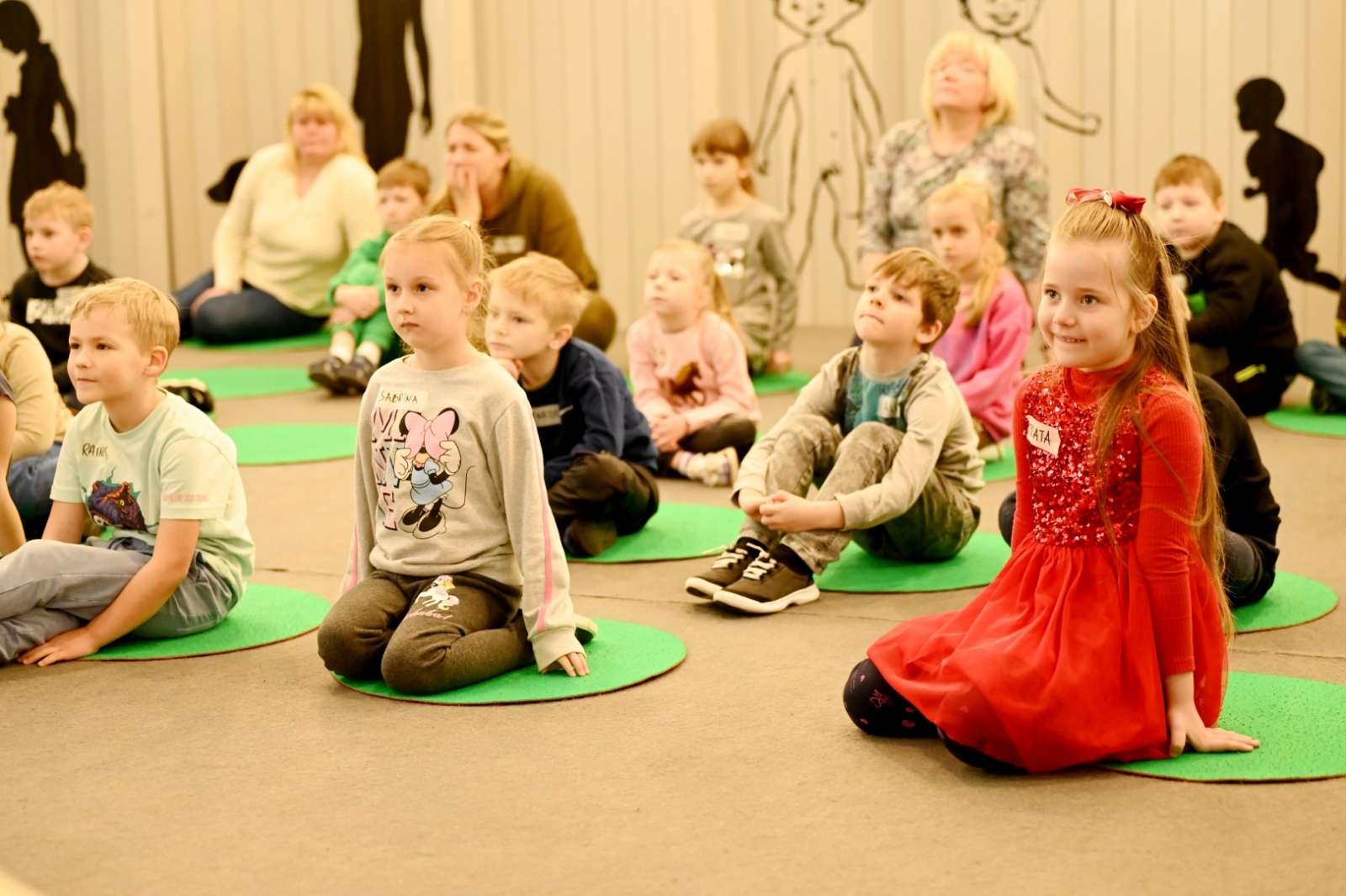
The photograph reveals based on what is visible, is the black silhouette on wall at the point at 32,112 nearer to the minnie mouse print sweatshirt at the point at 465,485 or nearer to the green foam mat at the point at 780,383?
the green foam mat at the point at 780,383

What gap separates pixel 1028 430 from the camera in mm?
2146

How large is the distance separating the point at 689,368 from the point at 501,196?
138 centimetres

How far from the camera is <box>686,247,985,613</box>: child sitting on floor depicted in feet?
9.36

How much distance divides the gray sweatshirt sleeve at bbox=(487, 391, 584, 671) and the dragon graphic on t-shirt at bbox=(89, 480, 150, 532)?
635mm

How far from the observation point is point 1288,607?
273cm

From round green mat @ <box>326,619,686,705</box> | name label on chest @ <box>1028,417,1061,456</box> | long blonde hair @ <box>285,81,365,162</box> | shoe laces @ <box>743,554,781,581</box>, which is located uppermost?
long blonde hair @ <box>285,81,365,162</box>

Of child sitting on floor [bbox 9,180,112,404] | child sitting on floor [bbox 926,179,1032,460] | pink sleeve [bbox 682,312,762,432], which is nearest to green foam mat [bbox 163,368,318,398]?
child sitting on floor [bbox 9,180,112,404]

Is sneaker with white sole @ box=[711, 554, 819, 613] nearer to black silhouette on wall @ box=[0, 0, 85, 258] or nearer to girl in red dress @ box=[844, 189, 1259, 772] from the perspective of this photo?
girl in red dress @ box=[844, 189, 1259, 772]

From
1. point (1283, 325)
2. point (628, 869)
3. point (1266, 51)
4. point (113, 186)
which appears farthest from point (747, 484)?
Answer: point (113, 186)

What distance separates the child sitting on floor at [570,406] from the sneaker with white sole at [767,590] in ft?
1.67

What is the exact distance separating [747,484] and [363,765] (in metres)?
1.03

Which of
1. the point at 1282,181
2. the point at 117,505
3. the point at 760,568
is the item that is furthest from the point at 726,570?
the point at 1282,181

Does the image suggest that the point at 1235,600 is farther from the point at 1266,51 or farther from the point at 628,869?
Answer: the point at 1266,51

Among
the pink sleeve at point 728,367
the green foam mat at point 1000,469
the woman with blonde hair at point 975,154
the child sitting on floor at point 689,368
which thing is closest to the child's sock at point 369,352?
the child sitting on floor at point 689,368
